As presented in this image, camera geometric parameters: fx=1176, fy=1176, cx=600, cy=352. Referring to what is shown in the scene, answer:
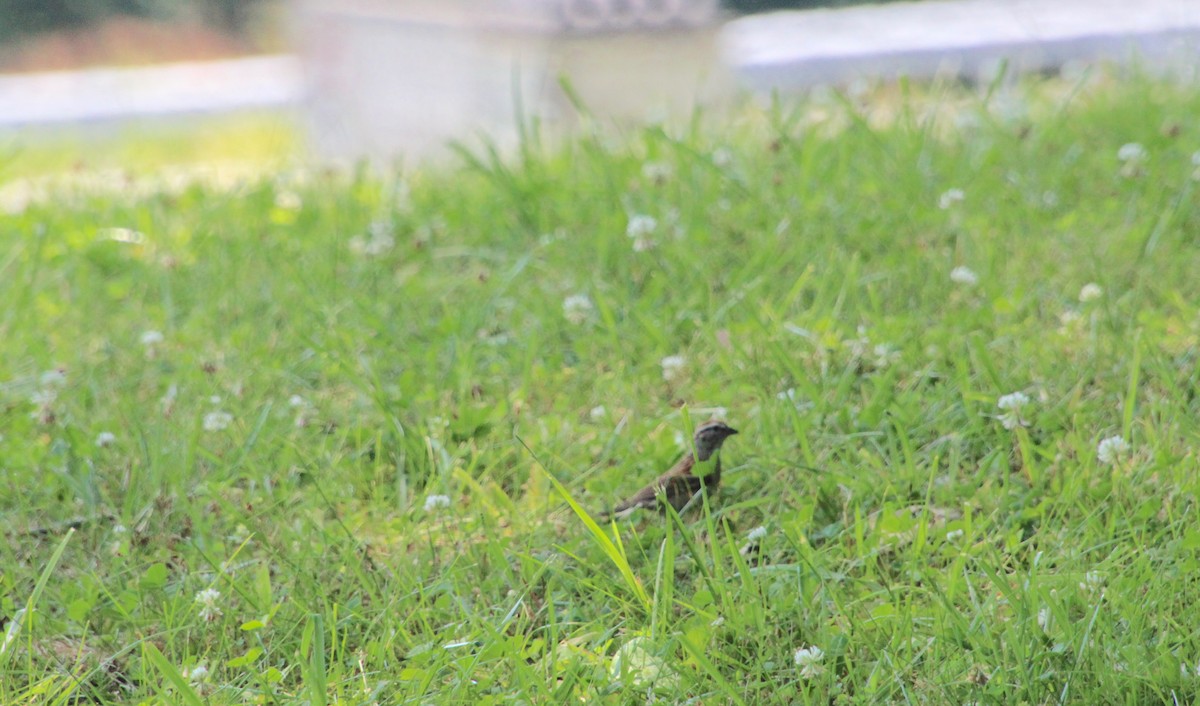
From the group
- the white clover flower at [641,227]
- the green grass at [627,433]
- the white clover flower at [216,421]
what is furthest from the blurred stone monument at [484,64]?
the white clover flower at [216,421]

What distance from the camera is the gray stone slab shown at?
7855mm

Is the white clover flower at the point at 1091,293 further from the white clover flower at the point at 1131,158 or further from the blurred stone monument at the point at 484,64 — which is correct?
the blurred stone monument at the point at 484,64

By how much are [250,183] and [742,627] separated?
274cm

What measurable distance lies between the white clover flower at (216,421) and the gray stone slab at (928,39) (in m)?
5.29

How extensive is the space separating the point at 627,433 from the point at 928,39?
7961mm

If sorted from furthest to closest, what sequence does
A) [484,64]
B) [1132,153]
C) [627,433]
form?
1. [484,64]
2. [1132,153]
3. [627,433]

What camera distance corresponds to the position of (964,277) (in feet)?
8.35

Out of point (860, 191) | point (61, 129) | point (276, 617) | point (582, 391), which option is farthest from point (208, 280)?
point (61, 129)

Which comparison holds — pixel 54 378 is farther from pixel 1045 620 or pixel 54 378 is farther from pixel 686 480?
pixel 1045 620

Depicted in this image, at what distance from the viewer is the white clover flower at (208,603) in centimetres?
174

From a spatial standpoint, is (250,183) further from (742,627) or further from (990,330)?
(742,627)

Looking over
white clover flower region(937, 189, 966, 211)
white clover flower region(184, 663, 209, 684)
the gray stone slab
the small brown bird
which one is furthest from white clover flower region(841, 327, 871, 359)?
the gray stone slab

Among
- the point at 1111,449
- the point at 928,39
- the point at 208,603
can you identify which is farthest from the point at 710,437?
the point at 928,39

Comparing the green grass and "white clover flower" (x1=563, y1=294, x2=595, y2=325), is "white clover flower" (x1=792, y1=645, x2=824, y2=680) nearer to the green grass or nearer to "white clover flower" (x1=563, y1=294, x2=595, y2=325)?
the green grass
